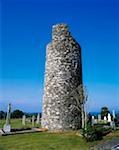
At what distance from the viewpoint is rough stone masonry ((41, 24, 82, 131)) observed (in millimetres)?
24547

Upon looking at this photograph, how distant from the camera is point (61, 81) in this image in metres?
24.8

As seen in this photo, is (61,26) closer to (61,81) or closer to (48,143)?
(61,81)

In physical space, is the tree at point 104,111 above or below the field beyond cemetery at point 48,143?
above

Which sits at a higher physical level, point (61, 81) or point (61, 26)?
point (61, 26)

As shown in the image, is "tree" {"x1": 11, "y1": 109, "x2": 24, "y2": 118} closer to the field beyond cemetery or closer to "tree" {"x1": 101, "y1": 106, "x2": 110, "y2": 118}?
"tree" {"x1": 101, "y1": 106, "x2": 110, "y2": 118}

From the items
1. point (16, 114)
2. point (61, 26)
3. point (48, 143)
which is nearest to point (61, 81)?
point (61, 26)

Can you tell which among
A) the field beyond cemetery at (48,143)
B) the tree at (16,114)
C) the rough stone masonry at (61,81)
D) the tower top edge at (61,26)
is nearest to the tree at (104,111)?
the tree at (16,114)

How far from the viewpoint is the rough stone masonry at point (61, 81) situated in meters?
24.5

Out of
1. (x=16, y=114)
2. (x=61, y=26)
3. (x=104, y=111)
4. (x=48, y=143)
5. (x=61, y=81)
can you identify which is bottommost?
(x=48, y=143)

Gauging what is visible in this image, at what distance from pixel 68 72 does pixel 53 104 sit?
3.21 meters

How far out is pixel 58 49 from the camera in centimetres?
2559

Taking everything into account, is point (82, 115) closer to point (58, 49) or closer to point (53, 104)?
point (53, 104)

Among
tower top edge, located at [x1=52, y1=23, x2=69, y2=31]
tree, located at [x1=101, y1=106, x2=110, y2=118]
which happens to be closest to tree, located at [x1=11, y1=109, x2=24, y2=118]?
tree, located at [x1=101, y1=106, x2=110, y2=118]

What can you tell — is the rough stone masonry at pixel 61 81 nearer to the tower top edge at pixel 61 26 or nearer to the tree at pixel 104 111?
the tower top edge at pixel 61 26
